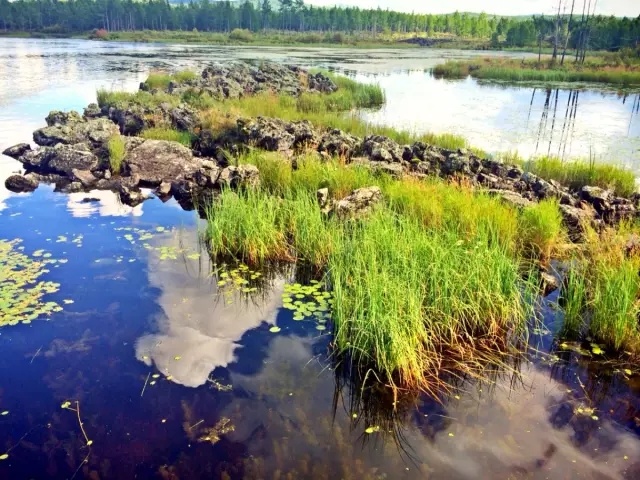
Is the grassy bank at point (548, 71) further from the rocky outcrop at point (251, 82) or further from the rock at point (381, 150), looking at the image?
the rock at point (381, 150)

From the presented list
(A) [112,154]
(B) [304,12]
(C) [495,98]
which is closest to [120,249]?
(A) [112,154]

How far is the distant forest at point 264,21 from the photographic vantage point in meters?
91.4

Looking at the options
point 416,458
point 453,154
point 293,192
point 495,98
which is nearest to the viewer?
point 416,458

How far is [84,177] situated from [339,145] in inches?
283

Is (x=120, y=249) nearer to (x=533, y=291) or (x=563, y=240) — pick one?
(x=533, y=291)

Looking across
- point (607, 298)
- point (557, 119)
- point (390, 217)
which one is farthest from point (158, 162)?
point (557, 119)

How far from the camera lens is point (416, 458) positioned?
516cm

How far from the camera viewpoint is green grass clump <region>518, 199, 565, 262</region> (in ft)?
30.6

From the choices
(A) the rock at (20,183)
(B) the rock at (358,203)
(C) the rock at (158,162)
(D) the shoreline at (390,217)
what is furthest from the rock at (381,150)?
(A) the rock at (20,183)

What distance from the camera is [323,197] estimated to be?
11.1m

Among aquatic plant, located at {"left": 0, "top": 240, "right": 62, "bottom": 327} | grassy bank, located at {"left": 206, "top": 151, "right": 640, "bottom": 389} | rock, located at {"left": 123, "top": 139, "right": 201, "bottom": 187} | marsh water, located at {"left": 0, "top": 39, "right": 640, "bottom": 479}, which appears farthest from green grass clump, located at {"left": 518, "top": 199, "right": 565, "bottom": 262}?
rock, located at {"left": 123, "top": 139, "right": 201, "bottom": 187}

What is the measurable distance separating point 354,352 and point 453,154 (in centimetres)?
899

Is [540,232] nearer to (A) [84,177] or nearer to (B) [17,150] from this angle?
(A) [84,177]

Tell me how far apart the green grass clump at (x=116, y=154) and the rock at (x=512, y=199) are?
1020 cm
